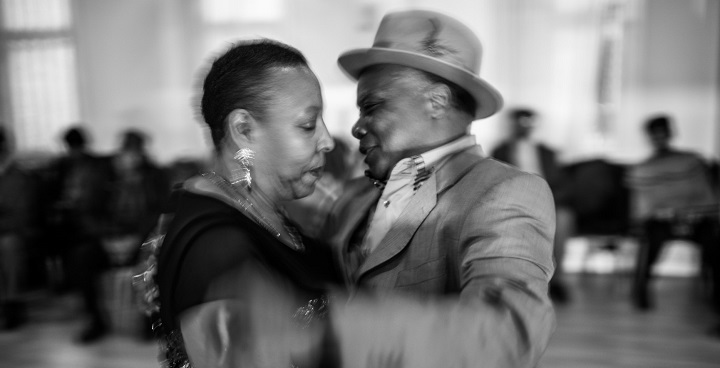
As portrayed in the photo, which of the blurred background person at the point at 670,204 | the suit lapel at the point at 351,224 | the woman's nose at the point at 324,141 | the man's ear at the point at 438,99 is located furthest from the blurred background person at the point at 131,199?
the blurred background person at the point at 670,204

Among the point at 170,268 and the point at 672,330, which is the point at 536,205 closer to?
the point at 170,268

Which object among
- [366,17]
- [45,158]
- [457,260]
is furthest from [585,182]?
[45,158]

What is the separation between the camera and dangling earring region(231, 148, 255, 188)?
981mm

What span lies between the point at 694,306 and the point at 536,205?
4.53 meters

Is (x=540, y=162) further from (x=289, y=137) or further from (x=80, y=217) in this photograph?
(x=289, y=137)

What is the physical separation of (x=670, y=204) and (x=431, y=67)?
157 inches

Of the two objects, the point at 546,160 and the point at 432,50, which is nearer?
the point at 432,50

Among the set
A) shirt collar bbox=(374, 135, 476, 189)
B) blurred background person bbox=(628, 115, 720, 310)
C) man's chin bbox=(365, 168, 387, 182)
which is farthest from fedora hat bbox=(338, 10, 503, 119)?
blurred background person bbox=(628, 115, 720, 310)

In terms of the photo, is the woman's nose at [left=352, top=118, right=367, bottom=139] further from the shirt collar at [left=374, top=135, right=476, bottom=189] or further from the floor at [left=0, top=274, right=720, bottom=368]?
the floor at [left=0, top=274, right=720, bottom=368]

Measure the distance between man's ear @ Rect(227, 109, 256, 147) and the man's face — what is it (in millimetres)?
378

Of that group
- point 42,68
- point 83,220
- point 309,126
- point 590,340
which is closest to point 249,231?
point 309,126

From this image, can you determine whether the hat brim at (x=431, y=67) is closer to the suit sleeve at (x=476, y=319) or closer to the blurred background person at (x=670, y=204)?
the suit sleeve at (x=476, y=319)

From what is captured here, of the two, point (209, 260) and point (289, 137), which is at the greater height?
point (289, 137)

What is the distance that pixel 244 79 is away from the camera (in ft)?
3.11
